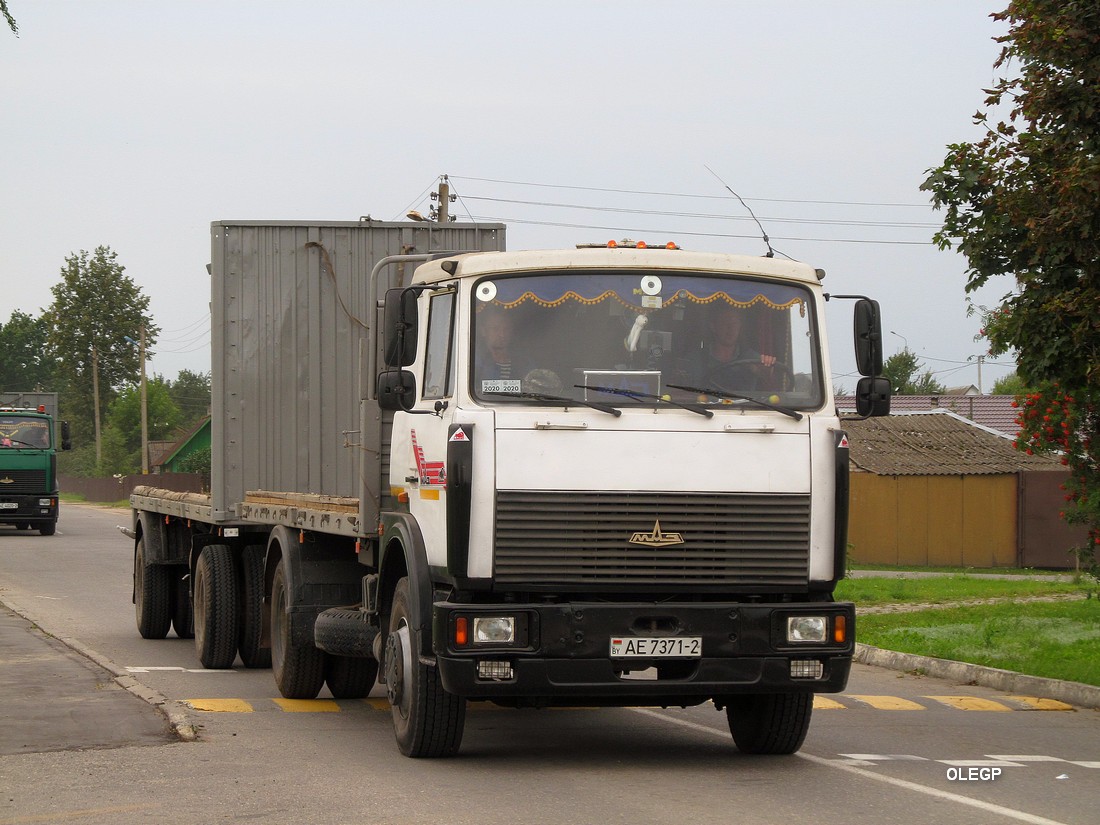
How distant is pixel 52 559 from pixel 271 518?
1985 centimetres

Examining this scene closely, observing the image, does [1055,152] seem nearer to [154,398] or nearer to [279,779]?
[279,779]

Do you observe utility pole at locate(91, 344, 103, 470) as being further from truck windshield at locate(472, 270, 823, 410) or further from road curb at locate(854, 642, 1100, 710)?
truck windshield at locate(472, 270, 823, 410)

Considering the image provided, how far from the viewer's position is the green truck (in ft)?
124

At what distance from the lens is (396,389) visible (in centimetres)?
866

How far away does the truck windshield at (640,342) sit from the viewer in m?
8.26

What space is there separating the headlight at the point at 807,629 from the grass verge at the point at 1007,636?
485cm

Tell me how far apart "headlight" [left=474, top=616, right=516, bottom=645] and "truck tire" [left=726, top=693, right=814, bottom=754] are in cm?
174

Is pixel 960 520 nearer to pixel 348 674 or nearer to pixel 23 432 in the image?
pixel 23 432

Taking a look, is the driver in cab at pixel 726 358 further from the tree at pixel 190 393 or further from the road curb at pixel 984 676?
the tree at pixel 190 393

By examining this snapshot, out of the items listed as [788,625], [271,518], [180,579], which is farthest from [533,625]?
[180,579]

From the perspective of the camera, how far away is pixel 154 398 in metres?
102

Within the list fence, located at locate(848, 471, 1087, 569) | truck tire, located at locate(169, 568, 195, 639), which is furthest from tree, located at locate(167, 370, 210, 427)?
truck tire, located at locate(169, 568, 195, 639)

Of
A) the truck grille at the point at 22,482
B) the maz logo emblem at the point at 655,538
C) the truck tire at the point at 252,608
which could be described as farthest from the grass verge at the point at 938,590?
the truck grille at the point at 22,482

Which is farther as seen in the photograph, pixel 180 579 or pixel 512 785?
pixel 180 579
